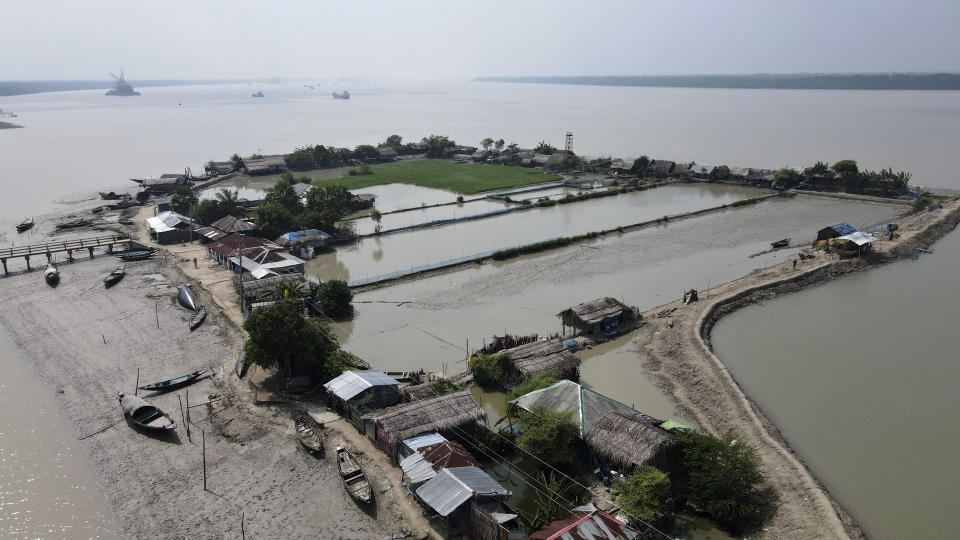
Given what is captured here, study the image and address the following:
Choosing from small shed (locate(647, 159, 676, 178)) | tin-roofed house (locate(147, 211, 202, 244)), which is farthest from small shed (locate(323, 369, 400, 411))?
small shed (locate(647, 159, 676, 178))

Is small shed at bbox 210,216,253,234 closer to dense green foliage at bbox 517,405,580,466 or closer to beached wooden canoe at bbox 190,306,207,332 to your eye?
beached wooden canoe at bbox 190,306,207,332

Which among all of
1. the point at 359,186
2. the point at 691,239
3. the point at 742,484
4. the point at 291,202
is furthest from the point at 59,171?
the point at 742,484

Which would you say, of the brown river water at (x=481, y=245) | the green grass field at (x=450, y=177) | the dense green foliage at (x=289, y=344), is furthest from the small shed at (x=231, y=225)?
the dense green foliage at (x=289, y=344)

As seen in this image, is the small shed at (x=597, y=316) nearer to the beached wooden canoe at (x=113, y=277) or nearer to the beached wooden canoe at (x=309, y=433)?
A: the beached wooden canoe at (x=309, y=433)

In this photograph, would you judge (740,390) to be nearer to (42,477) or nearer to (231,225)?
(42,477)

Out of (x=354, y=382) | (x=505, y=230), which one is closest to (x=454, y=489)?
(x=354, y=382)

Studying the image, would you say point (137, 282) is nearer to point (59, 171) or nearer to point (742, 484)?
point (742, 484)
